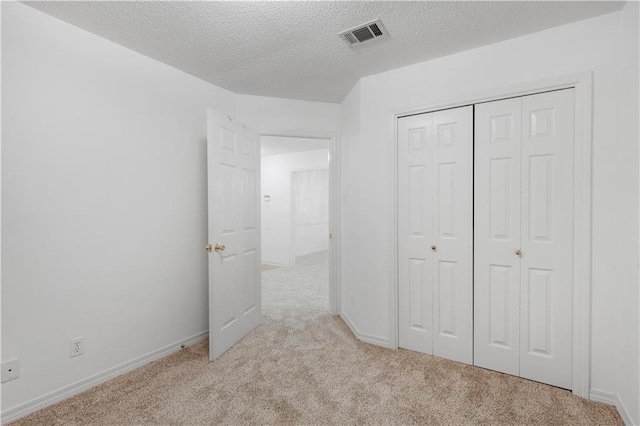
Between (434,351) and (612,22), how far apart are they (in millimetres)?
2488

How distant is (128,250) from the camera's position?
2.24 metres

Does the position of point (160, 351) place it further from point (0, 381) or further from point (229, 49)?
point (229, 49)

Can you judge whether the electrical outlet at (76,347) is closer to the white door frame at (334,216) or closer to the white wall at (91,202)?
the white wall at (91,202)

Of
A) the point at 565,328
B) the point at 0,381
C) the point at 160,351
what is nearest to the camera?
the point at 0,381

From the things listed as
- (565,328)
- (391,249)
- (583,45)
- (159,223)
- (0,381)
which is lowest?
(0,381)

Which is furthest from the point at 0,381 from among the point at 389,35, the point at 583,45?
the point at 583,45

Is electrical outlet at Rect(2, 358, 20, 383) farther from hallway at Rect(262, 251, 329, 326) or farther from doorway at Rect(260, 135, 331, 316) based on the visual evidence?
doorway at Rect(260, 135, 331, 316)

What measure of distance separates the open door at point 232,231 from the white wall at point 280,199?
10.6ft

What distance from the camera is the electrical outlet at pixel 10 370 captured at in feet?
5.52

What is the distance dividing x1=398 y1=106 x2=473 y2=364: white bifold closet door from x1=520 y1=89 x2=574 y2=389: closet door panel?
0.35 m

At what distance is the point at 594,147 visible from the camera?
185 cm

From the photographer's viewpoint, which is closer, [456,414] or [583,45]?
[456,414]

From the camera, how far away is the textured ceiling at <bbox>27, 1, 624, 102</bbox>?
176 cm

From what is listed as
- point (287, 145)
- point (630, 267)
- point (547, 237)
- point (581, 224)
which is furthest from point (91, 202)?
point (287, 145)
